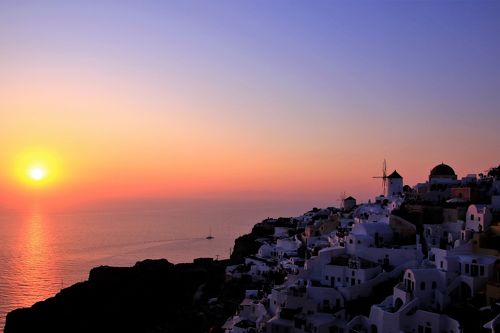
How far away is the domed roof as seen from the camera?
200 feet

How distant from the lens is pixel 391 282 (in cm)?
3750

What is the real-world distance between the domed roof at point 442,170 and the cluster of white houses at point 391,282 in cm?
869

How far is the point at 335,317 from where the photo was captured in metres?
34.4

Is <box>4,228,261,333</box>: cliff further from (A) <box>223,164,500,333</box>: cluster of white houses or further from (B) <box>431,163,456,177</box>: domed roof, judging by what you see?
(B) <box>431,163,456,177</box>: domed roof

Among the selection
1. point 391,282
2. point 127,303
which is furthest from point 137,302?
point 391,282

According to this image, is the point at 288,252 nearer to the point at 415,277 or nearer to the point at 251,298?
the point at 251,298

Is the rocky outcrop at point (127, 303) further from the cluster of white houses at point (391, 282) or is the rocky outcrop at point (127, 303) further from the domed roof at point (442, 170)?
the domed roof at point (442, 170)

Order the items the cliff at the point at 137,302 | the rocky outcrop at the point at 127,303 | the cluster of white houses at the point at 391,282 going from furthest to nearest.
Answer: the rocky outcrop at the point at 127,303 < the cliff at the point at 137,302 < the cluster of white houses at the point at 391,282

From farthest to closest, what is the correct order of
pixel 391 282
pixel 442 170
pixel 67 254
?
1. pixel 67 254
2. pixel 442 170
3. pixel 391 282

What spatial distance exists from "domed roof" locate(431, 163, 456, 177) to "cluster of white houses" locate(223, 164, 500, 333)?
8.69 meters

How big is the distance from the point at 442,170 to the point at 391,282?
90.3 ft

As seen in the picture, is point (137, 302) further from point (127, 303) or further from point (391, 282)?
point (391, 282)

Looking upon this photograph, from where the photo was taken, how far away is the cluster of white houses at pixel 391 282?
30.7 metres

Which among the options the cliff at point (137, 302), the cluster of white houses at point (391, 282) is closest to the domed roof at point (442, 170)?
the cluster of white houses at point (391, 282)
